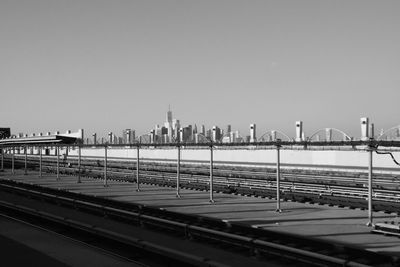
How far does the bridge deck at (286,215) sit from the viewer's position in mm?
13281

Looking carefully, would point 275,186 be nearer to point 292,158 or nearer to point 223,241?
point 292,158

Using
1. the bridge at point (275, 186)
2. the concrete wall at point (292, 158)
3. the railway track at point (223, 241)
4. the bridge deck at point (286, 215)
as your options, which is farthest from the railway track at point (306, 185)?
the railway track at point (223, 241)

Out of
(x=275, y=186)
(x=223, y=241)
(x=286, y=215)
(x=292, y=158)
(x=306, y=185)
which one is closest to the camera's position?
(x=223, y=241)

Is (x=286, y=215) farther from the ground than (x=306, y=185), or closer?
closer

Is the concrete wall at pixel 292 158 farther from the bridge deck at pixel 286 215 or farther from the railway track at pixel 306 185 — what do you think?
the bridge deck at pixel 286 215

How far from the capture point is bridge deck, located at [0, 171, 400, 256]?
1328cm

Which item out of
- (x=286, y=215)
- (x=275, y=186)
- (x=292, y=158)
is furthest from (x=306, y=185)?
(x=292, y=158)

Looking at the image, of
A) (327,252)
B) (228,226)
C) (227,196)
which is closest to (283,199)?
(227,196)

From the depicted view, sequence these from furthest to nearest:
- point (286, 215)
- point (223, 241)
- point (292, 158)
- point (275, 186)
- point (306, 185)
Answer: point (292, 158) < point (306, 185) < point (275, 186) < point (286, 215) < point (223, 241)

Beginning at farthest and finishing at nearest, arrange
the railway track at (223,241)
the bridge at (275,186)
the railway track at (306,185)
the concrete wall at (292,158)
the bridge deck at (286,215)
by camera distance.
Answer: the concrete wall at (292,158)
the railway track at (306,185)
the bridge at (275,186)
the bridge deck at (286,215)
the railway track at (223,241)

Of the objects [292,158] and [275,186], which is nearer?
[275,186]

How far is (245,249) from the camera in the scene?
38.1 feet

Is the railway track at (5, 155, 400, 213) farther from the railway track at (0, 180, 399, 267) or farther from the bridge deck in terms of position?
the railway track at (0, 180, 399, 267)

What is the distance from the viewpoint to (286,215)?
17938 millimetres
